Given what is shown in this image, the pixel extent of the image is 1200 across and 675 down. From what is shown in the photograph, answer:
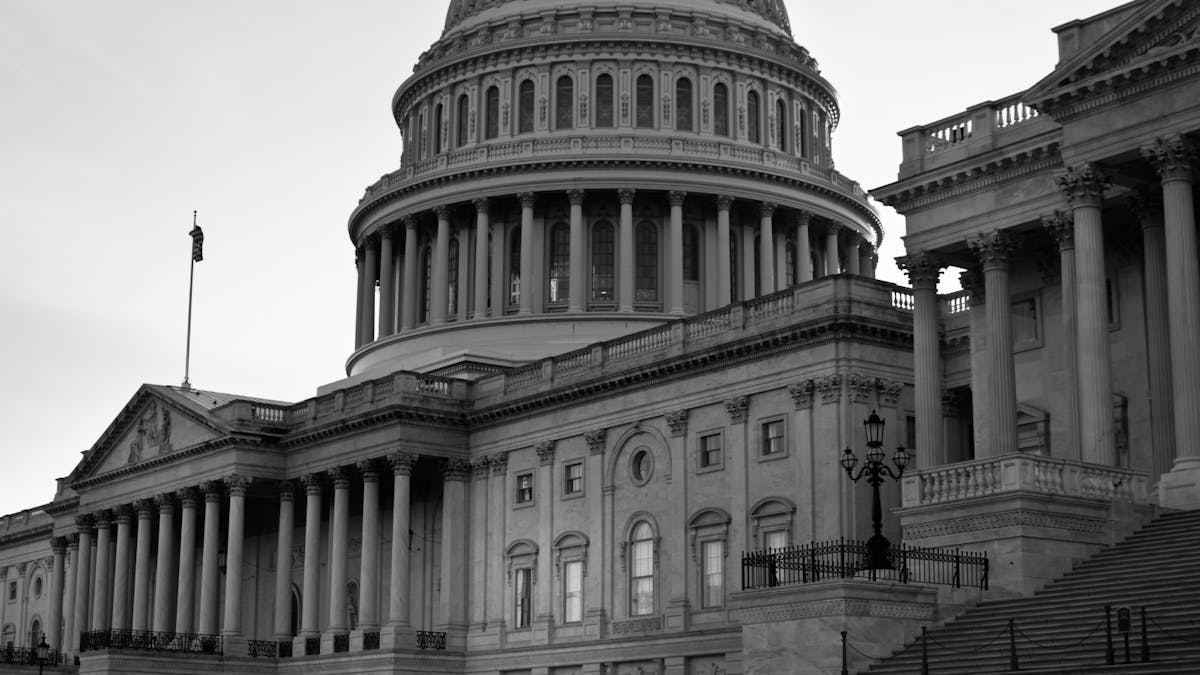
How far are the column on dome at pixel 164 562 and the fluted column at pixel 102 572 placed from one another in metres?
4.43

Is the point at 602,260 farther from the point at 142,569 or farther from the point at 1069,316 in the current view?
the point at 1069,316

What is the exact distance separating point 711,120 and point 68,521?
39112 millimetres

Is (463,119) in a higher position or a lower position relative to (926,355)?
higher

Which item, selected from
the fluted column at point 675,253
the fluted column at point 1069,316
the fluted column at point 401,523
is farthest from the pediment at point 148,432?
the fluted column at point 1069,316

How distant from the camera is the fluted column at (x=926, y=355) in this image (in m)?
52.6

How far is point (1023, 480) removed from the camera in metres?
41.8

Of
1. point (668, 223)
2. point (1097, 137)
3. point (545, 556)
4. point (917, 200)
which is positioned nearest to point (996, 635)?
point (1097, 137)

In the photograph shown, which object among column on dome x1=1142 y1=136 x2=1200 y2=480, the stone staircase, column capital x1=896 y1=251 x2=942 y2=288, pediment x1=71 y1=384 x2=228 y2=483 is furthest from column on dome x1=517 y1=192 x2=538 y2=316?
the stone staircase

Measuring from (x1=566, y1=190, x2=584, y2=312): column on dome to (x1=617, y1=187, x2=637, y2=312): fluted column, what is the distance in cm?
182

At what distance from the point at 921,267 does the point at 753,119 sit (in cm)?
4433

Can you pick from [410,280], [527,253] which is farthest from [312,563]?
[410,280]

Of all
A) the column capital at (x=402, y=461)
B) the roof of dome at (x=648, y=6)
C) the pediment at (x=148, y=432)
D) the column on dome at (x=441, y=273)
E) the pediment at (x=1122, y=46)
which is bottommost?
the column capital at (x=402, y=461)

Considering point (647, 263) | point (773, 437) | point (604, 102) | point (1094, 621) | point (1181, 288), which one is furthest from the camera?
point (604, 102)

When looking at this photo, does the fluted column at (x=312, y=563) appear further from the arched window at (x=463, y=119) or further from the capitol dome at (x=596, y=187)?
the arched window at (x=463, y=119)
